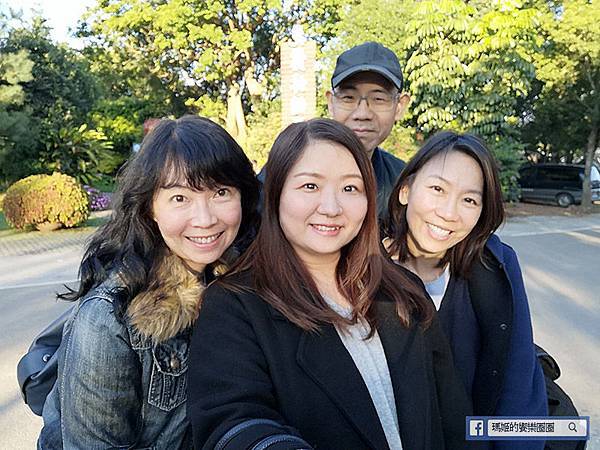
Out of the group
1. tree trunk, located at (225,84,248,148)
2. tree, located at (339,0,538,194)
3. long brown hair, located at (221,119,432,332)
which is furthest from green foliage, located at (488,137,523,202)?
long brown hair, located at (221,119,432,332)

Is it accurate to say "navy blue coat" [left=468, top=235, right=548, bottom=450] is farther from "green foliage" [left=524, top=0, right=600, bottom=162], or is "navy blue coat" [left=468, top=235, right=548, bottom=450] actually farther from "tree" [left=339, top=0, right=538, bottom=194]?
"green foliage" [left=524, top=0, right=600, bottom=162]

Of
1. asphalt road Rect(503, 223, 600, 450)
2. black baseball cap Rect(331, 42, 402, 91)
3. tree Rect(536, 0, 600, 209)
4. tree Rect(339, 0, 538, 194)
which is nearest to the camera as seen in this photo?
black baseball cap Rect(331, 42, 402, 91)

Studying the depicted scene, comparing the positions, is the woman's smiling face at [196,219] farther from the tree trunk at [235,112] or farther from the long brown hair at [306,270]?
the tree trunk at [235,112]

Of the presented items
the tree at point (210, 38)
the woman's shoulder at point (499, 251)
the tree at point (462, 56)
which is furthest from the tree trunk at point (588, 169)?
the woman's shoulder at point (499, 251)

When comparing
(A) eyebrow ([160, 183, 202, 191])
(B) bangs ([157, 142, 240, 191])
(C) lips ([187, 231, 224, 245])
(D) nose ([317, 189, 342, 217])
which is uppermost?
(B) bangs ([157, 142, 240, 191])

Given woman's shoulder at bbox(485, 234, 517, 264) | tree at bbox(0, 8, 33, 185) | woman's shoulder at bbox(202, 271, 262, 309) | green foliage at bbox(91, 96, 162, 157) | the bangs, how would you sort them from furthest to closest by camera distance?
1. green foliage at bbox(91, 96, 162, 157)
2. tree at bbox(0, 8, 33, 185)
3. woman's shoulder at bbox(485, 234, 517, 264)
4. the bangs
5. woman's shoulder at bbox(202, 271, 262, 309)

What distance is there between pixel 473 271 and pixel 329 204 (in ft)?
2.25

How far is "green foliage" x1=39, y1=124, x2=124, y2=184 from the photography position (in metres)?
16.0

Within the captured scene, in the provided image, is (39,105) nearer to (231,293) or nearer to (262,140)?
(262,140)

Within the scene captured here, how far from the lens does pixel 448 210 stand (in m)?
1.77

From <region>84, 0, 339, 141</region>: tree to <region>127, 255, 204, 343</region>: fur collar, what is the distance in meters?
16.8

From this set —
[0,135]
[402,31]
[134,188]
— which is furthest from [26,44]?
[134,188]

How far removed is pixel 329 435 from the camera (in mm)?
1265

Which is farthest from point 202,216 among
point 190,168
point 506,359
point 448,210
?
point 506,359
